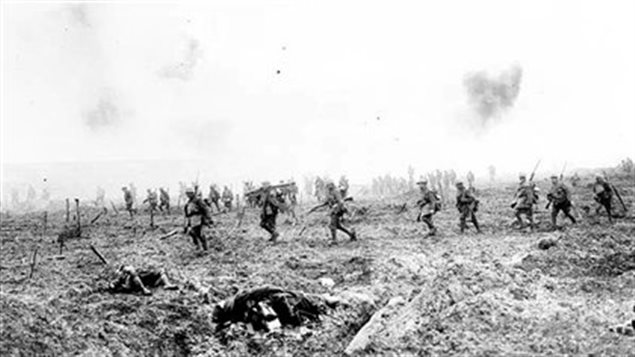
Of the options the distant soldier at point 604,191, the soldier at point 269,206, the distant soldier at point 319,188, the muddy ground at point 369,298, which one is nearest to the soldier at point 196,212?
the muddy ground at point 369,298

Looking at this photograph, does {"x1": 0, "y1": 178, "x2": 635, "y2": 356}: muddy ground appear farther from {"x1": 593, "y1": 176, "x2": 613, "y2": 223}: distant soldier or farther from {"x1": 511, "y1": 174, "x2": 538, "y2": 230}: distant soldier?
{"x1": 593, "y1": 176, "x2": 613, "y2": 223}: distant soldier

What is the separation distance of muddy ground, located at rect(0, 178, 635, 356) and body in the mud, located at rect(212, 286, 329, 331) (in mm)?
172

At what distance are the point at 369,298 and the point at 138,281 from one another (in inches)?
136

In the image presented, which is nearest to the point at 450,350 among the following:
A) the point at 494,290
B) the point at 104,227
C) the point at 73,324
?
the point at 494,290

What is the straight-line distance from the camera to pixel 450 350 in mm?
5465

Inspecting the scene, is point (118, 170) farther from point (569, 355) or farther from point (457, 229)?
point (569, 355)

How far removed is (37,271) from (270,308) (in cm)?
644

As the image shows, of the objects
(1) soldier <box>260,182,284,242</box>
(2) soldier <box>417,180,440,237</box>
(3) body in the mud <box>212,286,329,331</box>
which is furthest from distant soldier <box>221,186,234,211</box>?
(3) body in the mud <box>212,286,329,331</box>

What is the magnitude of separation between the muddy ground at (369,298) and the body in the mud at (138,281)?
0.62ft

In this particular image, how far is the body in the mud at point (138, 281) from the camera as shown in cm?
813

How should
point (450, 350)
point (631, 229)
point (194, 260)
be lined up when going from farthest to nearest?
point (631, 229) → point (194, 260) → point (450, 350)

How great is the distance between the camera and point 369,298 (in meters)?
8.32

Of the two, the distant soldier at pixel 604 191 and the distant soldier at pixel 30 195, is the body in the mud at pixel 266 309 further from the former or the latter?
the distant soldier at pixel 30 195

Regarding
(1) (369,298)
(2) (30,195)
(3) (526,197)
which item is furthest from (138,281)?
(2) (30,195)
